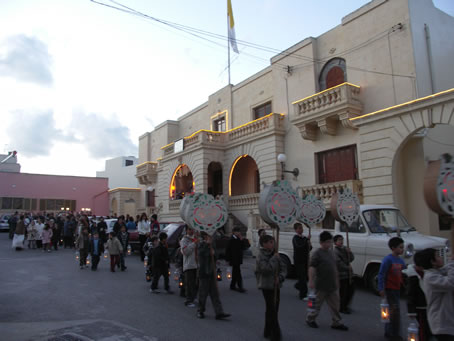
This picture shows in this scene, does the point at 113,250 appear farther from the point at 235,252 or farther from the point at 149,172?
the point at 149,172

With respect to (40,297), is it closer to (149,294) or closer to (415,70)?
(149,294)

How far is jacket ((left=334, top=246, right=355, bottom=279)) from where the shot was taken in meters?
7.33

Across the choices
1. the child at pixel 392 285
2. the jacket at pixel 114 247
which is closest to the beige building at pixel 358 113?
the jacket at pixel 114 247

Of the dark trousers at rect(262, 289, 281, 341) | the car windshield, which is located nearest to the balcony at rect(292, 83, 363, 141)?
the car windshield

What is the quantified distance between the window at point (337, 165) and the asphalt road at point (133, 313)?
7.44 meters

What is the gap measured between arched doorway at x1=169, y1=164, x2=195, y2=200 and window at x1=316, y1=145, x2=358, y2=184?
10619 millimetres

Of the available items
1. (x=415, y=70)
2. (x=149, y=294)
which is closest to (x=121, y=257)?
(x=149, y=294)

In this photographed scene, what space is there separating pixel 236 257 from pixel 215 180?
17101mm

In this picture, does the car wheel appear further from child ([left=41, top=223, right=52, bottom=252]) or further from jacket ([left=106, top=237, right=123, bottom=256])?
child ([left=41, top=223, right=52, bottom=252])

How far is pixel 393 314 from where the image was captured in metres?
5.82

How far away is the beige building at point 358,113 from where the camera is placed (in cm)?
1463

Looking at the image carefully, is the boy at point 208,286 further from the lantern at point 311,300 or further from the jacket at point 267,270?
the lantern at point 311,300

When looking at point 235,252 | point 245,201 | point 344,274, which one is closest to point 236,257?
point 235,252

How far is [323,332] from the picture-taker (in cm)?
633
